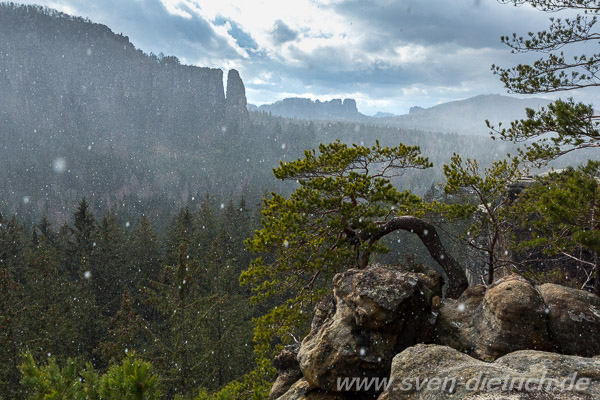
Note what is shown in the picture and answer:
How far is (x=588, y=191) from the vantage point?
276 inches

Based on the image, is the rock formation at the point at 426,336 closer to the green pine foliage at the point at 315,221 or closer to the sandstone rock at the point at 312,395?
the sandstone rock at the point at 312,395

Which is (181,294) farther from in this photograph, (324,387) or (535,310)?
(535,310)

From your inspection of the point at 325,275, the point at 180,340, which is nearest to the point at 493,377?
the point at 325,275

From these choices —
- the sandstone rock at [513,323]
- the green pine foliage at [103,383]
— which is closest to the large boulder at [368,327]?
the sandstone rock at [513,323]

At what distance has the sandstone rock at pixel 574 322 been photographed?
5.79m

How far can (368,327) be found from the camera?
6.62 metres

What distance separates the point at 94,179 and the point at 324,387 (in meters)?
168

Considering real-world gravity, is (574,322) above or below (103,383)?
above

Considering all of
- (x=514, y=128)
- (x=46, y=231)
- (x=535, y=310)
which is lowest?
(x=46, y=231)

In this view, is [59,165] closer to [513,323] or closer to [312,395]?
Result: [312,395]

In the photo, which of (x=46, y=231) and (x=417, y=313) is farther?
(x=46, y=231)

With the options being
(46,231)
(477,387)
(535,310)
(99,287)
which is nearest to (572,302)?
(535,310)

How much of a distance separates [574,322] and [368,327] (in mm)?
3611

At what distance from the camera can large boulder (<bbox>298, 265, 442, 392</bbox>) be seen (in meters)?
6.34
